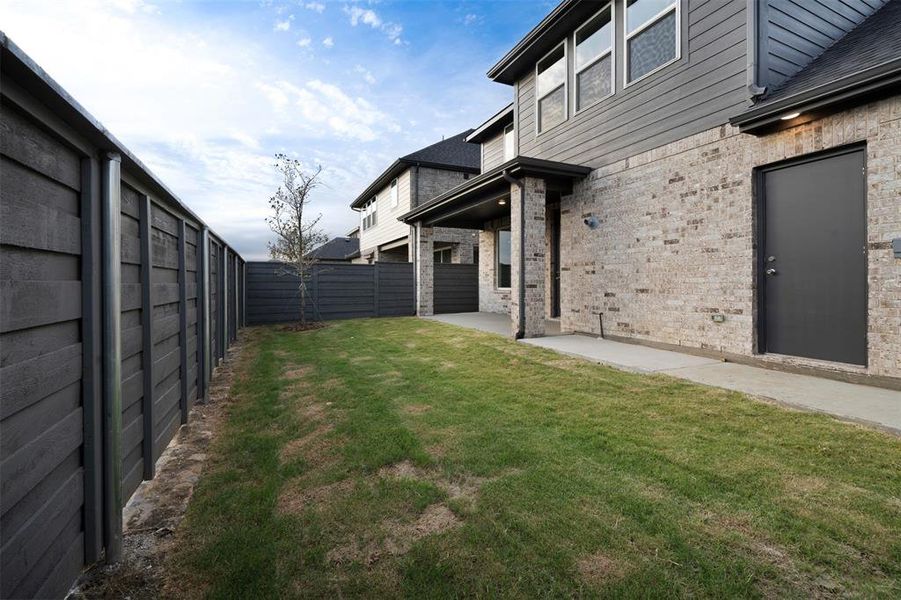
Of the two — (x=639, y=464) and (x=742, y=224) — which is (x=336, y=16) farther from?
(x=639, y=464)

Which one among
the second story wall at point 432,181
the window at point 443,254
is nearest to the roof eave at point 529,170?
the second story wall at point 432,181

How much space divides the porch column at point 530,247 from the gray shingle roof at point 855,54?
327 cm

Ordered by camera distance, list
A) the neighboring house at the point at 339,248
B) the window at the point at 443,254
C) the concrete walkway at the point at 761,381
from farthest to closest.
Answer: the neighboring house at the point at 339,248, the window at the point at 443,254, the concrete walkway at the point at 761,381

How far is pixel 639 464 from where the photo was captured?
2471mm

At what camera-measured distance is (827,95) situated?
4.04m

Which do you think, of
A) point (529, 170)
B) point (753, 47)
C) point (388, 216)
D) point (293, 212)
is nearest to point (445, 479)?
point (529, 170)

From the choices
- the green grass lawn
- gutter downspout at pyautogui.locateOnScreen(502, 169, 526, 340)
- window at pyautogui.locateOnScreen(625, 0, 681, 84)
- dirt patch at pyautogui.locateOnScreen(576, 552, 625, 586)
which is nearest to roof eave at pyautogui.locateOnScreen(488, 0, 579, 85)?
window at pyautogui.locateOnScreen(625, 0, 681, 84)

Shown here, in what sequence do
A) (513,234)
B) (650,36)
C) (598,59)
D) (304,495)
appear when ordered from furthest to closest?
(513,234)
(598,59)
(650,36)
(304,495)

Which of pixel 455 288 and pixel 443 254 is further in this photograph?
pixel 443 254

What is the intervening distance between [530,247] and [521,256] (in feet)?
0.77

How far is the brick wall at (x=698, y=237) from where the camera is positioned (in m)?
3.92

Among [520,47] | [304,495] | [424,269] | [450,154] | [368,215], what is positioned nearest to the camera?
[304,495]

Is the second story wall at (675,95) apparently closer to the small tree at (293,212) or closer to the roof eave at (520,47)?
the roof eave at (520,47)

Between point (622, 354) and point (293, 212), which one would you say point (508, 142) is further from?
point (622, 354)
